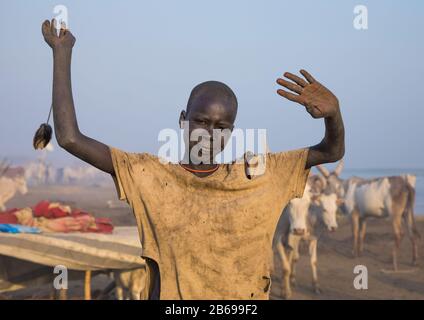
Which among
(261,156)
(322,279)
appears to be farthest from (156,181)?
(322,279)

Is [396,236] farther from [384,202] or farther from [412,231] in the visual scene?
[384,202]

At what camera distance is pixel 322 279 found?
15031 mm

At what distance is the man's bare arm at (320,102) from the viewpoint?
7.84ft

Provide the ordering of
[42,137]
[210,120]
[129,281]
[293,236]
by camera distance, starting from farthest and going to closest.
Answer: [293,236] → [129,281] → [42,137] → [210,120]

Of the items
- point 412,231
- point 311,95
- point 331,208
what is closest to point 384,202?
point 412,231

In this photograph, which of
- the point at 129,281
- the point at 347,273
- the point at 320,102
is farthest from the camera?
the point at 347,273

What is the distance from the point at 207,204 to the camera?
258cm

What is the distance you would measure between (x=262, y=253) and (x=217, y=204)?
23cm

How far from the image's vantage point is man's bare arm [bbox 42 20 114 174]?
2.42 meters

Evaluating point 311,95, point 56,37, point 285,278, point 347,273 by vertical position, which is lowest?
point 347,273

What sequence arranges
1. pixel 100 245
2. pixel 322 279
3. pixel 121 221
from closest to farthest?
pixel 100 245 → pixel 322 279 → pixel 121 221

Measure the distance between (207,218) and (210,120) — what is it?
1.12ft

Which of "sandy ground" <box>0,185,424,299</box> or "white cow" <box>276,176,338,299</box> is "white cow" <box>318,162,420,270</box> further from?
"white cow" <box>276,176,338,299</box>
